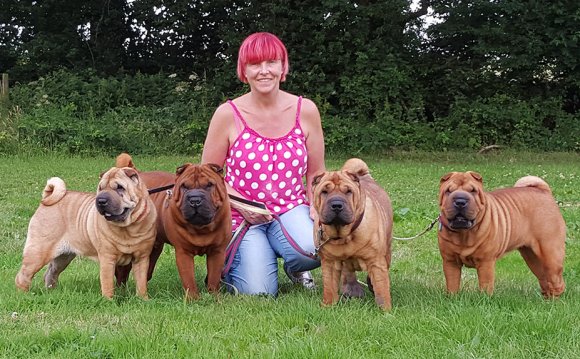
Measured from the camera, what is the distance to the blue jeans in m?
5.29

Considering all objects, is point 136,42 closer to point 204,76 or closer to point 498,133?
point 204,76

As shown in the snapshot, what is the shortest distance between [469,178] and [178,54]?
62.7 ft

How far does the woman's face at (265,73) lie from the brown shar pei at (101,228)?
1.24 meters

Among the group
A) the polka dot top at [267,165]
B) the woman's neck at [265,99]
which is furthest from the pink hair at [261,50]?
the polka dot top at [267,165]

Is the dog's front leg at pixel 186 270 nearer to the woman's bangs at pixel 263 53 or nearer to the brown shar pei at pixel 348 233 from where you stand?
the brown shar pei at pixel 348 233

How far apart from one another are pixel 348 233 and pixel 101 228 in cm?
177

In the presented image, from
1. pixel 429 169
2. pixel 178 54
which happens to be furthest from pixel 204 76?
pixel 429 169

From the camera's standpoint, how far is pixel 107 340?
3.72 meters

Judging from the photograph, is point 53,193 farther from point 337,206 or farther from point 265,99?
point 337,206

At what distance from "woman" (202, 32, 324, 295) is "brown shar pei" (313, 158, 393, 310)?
697 millimetres

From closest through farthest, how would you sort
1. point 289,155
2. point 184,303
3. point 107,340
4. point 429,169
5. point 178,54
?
point 107,340
point 184,303
point 289,155
point 429,169
point 178,54

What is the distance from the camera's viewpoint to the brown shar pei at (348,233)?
430cm

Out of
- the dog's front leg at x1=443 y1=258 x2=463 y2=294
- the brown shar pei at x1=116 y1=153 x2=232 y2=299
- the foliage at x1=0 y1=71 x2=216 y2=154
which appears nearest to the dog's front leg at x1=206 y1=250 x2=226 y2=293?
the brown shar pei at x1=116 y1=153 x2=232 y2=299

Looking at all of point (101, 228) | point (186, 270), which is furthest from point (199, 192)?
point (101, 228)
